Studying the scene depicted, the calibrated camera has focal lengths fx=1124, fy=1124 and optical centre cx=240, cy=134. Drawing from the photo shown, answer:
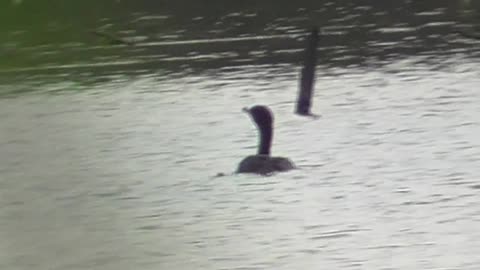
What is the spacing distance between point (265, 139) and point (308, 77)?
75 mm

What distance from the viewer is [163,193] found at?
1.80ft

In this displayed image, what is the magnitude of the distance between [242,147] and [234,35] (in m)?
0.13

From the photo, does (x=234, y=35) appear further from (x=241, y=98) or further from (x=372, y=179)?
(x=372, y=179)

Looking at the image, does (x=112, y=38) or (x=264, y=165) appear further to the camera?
(x=112, y=38)

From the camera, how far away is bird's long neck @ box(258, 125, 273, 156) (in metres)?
0.58

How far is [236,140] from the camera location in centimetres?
59

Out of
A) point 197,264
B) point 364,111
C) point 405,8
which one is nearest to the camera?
point 197,264

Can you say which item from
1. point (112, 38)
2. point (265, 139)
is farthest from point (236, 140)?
point (112, 38)

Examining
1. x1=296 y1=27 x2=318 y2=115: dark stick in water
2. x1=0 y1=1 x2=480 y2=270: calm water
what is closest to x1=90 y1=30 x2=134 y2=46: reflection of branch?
x1=0 y1=1 x2=480 y2=270: calm water

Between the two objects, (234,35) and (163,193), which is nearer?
(163,193)

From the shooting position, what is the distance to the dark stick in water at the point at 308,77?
621 mm

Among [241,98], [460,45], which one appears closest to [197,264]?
[241,98]

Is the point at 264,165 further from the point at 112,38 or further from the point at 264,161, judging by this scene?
the point at 112,38

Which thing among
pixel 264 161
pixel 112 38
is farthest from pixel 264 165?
pixel 112 38
